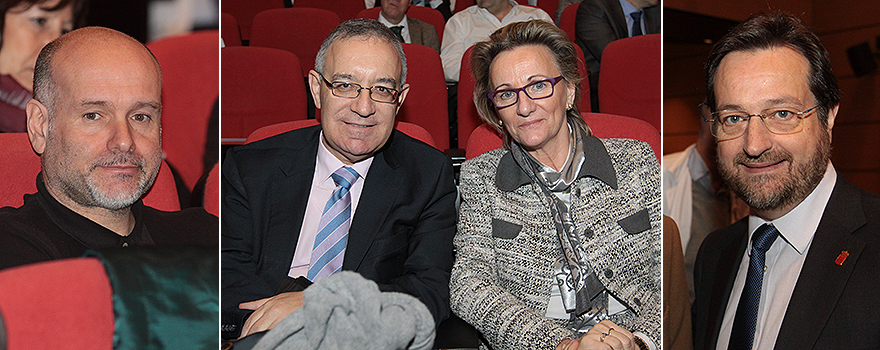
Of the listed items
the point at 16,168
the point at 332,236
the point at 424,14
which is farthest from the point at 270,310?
the point at 424,14

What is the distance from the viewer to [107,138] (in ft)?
2.21

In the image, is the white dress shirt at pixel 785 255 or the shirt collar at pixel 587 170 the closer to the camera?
the white dress shirt at pixel 785 255

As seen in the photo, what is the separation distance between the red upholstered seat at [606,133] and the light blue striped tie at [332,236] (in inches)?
11.7

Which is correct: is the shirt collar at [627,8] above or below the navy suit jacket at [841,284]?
above

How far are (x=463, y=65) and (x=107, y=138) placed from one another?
98 centimetres

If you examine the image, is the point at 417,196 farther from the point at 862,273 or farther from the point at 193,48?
the point at 862,273

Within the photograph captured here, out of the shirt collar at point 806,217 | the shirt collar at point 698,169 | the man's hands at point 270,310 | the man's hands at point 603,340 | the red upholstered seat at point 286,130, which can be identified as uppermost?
the red upholstered seat at point 286,130

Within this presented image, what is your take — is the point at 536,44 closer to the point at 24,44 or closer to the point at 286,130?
the point at 286,130

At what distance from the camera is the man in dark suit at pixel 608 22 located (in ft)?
5.92

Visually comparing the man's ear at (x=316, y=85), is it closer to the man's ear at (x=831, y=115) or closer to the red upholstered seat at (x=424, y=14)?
the man's ear at (x=831, y=115)

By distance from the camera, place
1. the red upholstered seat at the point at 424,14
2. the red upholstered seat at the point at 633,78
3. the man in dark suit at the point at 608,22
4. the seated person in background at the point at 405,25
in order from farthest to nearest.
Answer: the red upholstered seat at the point at 424,14 → the seated person in background at the point at 405,25 → the man in dark suit at the point at 608,22 → the red upholstered seat at the point at 633,78

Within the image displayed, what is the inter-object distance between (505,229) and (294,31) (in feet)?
4.92

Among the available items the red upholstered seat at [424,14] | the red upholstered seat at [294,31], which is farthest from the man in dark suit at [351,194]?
the red upholstered seat at [424,14]

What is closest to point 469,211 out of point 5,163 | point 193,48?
point 193,48
